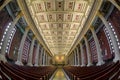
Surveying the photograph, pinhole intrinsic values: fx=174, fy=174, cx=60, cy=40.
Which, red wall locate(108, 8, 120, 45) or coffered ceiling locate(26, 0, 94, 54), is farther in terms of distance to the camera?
coffered ceiling locate(26, 0, 94, 54)

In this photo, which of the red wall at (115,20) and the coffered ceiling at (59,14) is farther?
the coffered ceiling at (59,14)

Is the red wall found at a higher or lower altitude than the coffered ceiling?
lower

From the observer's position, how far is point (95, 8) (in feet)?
37.0

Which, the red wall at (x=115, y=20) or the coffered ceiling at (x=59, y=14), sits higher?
the coffered ceiling at (x=59, y=14)

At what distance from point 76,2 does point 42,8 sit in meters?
2.69

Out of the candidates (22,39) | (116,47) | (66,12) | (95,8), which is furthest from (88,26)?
(22,39)

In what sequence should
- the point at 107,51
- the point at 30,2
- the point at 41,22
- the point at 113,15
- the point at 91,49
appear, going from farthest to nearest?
1. the point at 91,49
2. the point at 41,22
3. the point at 107,51
4. the point at 30,2
5. the point at 113,15

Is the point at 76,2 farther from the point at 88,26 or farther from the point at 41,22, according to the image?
the point at 41,22

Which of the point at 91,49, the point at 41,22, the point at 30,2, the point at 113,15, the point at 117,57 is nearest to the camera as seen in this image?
the point at 117,57

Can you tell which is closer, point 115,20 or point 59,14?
point 115,20

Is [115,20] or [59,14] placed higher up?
[59,14]

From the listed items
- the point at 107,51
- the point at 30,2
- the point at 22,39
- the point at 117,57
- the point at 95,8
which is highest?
the point at 30,2

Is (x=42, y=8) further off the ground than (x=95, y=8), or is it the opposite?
(x=42, y=8)

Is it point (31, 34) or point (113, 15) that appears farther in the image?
point (31, 34)
